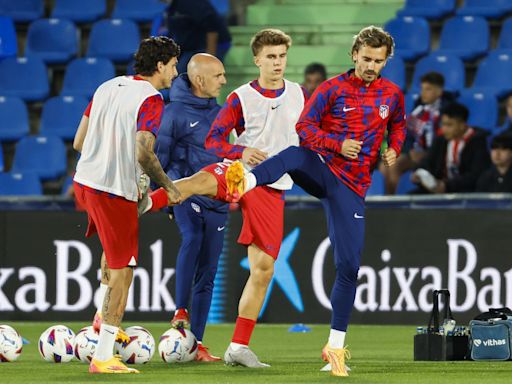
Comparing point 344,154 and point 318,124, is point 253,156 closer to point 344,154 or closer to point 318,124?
point 318,124

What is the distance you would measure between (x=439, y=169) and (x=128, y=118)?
674 centimetres

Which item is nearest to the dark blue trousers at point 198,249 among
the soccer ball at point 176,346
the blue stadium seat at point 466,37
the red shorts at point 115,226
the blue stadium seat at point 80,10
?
the soccer ball at point 176,346

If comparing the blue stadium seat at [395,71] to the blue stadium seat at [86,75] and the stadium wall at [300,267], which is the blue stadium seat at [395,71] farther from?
the blue stadium seat at [86,75]

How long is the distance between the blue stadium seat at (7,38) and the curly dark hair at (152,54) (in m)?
8.76

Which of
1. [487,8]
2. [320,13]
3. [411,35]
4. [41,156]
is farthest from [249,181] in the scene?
[320,13]

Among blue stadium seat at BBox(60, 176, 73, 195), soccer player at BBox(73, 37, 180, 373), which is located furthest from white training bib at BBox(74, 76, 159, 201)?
blue stadium seat at BBox(60, 176, 73, 195)

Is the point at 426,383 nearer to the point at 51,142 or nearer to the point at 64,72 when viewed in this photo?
the point at 51,142

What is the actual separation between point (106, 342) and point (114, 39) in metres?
9.97

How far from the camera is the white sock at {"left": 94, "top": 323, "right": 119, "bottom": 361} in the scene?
8.19m

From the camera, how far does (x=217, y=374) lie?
8.34 metres

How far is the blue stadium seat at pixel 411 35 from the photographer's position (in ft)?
54.7

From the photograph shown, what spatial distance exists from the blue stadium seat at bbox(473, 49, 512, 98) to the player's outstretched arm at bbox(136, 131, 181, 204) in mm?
8492

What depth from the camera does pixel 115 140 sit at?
27.2 ft

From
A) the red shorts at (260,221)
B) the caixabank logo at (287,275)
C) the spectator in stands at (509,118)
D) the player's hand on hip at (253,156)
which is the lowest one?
the caixabank logo at (287,275)
